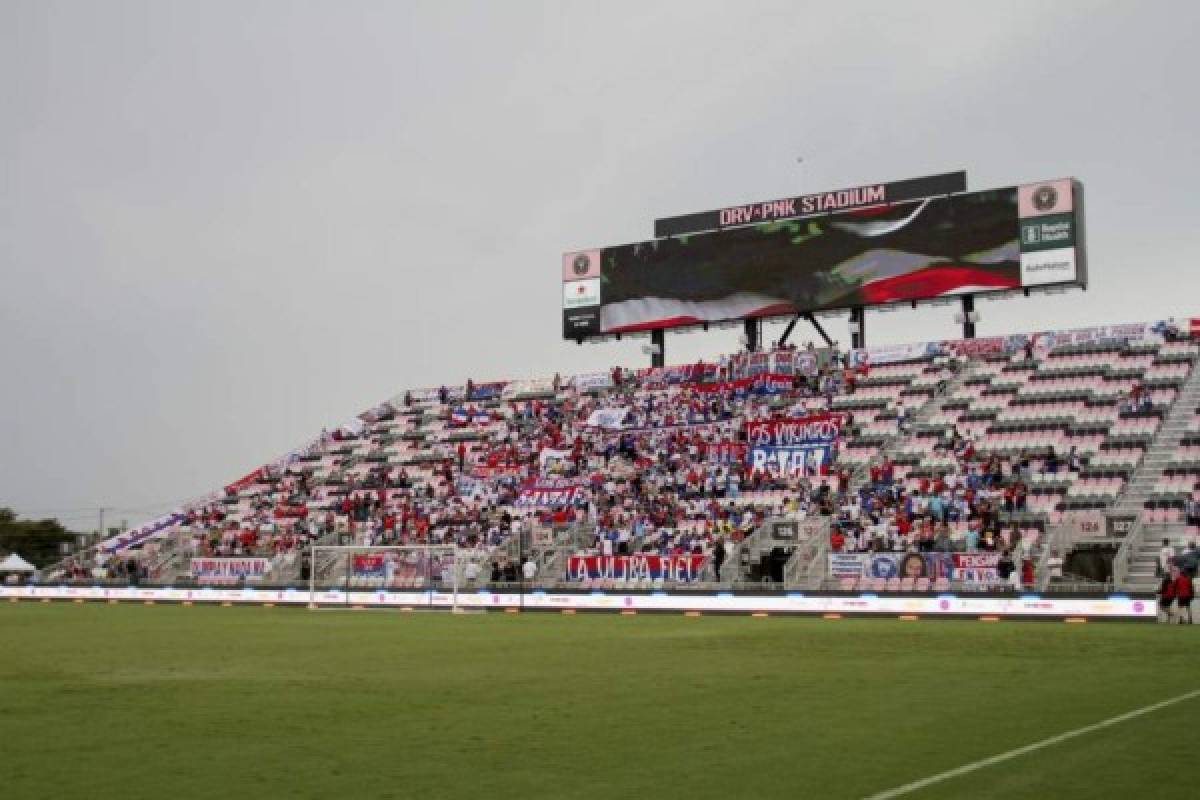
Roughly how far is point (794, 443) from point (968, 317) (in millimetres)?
10477

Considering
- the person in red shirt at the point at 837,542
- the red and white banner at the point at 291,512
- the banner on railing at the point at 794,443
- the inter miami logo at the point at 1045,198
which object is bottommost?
the person in red shirt at the point at 837,542

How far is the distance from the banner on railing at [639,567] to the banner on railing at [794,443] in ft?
32.2

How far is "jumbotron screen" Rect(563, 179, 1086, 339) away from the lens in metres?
54.7

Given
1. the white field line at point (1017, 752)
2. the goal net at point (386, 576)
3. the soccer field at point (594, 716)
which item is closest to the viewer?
the white field line at point (1017, 752)

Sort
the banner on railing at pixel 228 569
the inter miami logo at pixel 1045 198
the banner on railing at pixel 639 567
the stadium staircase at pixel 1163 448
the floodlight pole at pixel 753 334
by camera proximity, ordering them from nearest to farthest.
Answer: the stadium staircase at pixel 1163 448 → the banner on railing at pixel 639 567 → the banner on railing at pixel 228 569 → the inter miami logo at pixel 1045 198 → the floodlight pole at pixel 753 334

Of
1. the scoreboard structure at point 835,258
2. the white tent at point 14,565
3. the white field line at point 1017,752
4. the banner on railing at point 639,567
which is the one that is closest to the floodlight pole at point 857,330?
the scoreboard structure at point 835,258

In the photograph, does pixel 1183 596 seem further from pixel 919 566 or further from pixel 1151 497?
pixel 1151 497

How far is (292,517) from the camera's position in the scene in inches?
2461

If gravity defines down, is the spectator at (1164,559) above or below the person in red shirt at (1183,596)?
above

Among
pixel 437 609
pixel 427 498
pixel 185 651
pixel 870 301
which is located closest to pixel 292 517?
pixel 427 498

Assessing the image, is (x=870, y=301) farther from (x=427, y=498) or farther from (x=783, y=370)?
(x=427, y=498)

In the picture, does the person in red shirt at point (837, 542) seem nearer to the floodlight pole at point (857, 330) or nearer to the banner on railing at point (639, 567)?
the banner on railing at point (639, 567)

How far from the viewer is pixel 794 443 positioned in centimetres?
5394

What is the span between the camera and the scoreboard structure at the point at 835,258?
54750 mm
